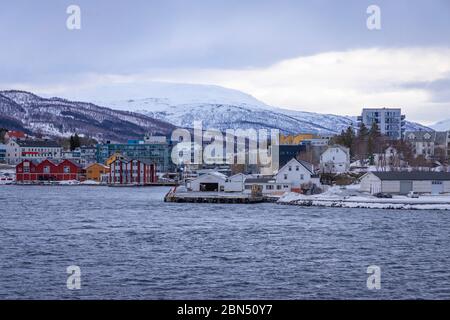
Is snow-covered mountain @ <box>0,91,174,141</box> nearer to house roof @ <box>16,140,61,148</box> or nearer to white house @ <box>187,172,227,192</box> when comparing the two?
house roof @ <box>16,140,61,148</box>

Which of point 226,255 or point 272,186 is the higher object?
point 272,186

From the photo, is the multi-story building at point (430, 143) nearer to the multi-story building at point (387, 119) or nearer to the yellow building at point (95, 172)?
the multi-story building at point (387, 119)

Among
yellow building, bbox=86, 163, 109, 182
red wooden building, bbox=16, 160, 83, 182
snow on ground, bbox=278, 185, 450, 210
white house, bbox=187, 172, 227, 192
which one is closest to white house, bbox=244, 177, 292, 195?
snow on ground, bbox=278, 185, 450, 210

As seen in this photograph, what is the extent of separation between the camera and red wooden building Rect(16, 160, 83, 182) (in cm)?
7131

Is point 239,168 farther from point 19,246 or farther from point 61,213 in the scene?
point 19,246

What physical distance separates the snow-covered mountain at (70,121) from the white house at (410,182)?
130 meters

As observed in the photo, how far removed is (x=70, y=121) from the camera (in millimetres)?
183125

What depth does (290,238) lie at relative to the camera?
20.3 metres

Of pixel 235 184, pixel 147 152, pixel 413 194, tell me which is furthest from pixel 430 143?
pixel 147 152

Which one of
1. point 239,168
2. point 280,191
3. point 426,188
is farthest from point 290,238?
point 239,168

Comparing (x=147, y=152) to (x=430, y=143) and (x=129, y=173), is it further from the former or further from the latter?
(x=430, y=143)

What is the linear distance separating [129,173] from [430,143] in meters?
24.8

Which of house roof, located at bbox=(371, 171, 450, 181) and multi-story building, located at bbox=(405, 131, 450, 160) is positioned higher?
multi-story building, located at bbox=(405, 131, 450, 160)

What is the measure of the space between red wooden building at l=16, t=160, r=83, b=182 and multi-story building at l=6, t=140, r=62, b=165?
23514mm
